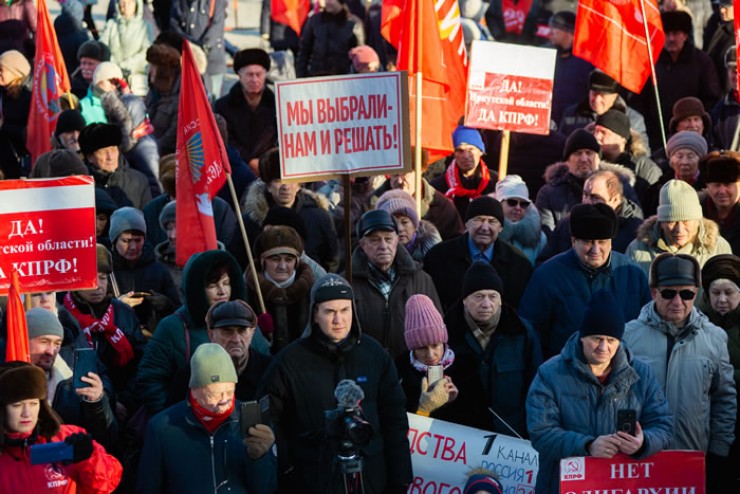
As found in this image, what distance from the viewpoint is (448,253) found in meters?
10.8

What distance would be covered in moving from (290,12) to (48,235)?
9689mm

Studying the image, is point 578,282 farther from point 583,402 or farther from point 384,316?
point 583,402

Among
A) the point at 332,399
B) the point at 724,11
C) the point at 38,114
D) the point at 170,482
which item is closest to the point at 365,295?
the point at 332,399

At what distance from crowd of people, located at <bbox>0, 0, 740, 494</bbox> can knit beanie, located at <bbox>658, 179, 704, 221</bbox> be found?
0.7 inches

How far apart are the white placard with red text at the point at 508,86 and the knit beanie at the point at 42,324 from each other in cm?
468

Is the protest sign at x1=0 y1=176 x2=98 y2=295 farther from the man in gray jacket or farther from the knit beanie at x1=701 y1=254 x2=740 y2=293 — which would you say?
the knit beanie at x1=701 y1=254 x2=740 y2=293

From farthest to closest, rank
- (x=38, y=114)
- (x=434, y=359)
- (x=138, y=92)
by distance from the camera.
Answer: (x=138, y=92)
(x=38, y=114)
(x=434, y=359)

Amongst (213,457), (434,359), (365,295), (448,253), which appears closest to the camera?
(213,457)

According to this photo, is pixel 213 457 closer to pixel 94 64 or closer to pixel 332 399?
pixel 332 399

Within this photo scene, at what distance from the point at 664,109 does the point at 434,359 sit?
6.92 metres

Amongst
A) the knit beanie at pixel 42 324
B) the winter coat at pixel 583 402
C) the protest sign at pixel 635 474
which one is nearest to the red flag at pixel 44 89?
the knit beanie at pixel 42 324

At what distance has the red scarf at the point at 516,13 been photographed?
17.8 metres

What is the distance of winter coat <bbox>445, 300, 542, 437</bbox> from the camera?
30.3 feet

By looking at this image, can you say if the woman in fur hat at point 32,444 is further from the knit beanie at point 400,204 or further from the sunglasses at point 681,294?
the knit beanie at point 400,204
